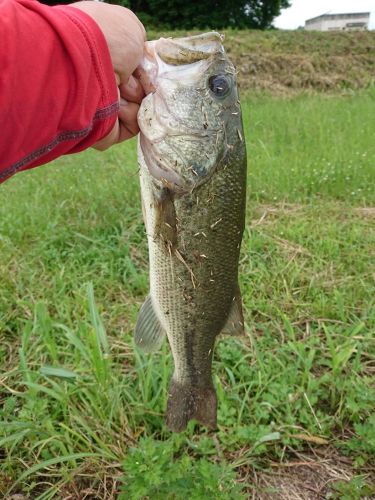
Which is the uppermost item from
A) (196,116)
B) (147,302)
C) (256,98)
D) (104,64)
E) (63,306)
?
(104,64)

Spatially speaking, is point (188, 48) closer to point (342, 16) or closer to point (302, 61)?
point (302, 61)

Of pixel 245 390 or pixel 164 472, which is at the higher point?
pixel 164 472

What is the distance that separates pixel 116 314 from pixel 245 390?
3.07 ft

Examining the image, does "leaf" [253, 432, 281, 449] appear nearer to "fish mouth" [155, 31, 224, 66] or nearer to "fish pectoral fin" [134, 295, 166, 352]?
"fish pectoral fin" [134, 295, 166, 352]

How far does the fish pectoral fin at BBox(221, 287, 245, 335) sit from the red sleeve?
765mm

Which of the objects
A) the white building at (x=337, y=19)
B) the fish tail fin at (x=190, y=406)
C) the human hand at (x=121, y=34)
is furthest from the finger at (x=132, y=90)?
the white building at (x=337, y=19)

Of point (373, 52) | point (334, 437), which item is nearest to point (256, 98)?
point (373, 52)

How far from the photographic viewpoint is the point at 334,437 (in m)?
2.22

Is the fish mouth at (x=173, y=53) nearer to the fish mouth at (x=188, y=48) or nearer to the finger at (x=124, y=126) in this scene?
the fish mouth at (x=188, y=48)

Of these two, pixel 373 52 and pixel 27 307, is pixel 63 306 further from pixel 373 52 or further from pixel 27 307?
pixel 373 52

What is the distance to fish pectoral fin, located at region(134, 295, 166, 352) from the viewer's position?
1777 mm

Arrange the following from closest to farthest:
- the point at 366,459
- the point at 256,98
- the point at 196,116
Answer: the point at 196,116 < the point at 366,459 < the point at 256,98

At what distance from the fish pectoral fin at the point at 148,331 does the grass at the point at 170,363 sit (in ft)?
1.14

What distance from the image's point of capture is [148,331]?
179 centimetres
